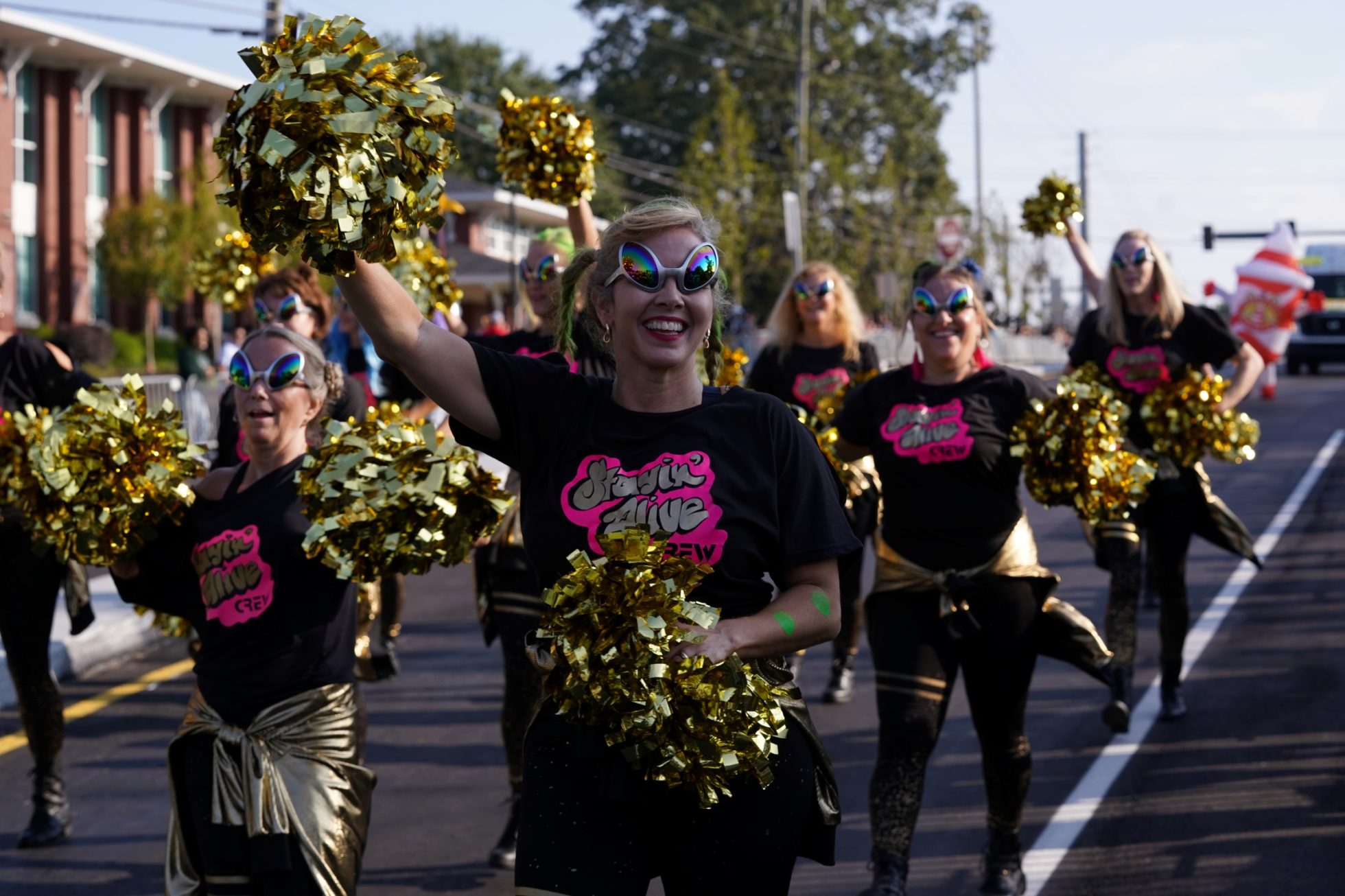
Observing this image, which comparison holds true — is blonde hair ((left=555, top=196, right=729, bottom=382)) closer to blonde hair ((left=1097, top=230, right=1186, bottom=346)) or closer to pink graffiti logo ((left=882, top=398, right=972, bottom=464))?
pink graffiti logo ((left=882, top=398, right=972, bottom=464))

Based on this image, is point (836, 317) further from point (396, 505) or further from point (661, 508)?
point (661, 508)

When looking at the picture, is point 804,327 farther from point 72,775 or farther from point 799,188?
point 799,188

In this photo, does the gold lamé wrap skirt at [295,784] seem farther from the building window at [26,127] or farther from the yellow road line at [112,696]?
the building window at [26,127]

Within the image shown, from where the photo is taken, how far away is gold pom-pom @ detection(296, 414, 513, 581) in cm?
422

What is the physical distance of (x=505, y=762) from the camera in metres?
7.54

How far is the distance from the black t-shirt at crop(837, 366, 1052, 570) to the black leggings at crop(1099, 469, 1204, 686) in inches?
88.9

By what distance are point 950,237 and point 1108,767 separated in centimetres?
1755

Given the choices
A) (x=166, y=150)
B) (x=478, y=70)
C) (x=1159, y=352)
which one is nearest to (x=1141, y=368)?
(x=1159, y=352)

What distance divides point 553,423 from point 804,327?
5318 mm

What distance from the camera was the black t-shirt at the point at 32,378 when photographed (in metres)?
6.37

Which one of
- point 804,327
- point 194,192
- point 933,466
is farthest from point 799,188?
point 933,466

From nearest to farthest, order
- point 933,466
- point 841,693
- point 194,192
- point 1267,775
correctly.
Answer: point 933,466 → point 1267,775 → point 841,693 → point 194,192

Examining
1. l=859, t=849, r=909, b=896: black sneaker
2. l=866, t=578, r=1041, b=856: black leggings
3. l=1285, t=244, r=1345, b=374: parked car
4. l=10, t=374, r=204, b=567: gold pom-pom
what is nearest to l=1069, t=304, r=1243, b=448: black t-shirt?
l=866, t=578, r=1041, b=856: black leggings

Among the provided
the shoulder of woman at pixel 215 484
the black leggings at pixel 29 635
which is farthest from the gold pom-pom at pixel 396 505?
the black leggings at pixel 29 635
